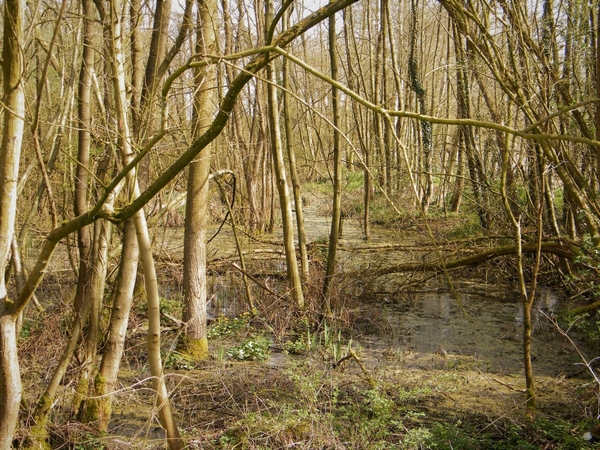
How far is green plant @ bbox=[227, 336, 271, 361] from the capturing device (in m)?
6.08

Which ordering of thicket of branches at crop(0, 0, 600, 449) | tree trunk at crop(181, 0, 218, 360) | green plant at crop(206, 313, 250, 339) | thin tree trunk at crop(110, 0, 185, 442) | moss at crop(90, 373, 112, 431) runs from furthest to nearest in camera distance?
green plant at crop(206, 313, 250, 339) < tree trunk at crop(181, 0, 218, 360) < moss at crop(90, 373, 112, 431) < thin tree trunk at crop(110, 0, 185, 442) < thicket of branches at crop(0, 0, 600, 449)

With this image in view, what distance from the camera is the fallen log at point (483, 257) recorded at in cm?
703

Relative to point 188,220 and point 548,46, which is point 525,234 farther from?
point 188,220

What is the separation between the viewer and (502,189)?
4531 mm

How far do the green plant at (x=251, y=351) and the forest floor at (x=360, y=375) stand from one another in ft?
0.05

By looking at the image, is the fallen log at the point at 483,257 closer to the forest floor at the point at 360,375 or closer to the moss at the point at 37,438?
the forest floor at the point at 360,375

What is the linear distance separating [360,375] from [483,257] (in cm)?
322

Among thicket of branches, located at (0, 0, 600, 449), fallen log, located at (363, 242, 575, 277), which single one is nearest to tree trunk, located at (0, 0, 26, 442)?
A: thicket of branches, located at (0, 0, 600, 449)

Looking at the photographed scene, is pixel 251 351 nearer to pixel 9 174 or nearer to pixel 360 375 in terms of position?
pixel 360 375

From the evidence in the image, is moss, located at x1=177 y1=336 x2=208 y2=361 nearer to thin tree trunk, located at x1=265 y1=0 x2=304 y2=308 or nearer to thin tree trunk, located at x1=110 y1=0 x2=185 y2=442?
thin tree trunk, located at x1=265 y1=0 x2=304 y2=308

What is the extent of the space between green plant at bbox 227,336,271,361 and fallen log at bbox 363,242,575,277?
7.80ft

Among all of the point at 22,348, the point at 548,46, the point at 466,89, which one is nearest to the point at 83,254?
the point at 22,348

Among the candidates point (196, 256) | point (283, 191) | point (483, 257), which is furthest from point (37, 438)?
point (483, 257)

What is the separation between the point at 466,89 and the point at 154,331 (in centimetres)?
710
